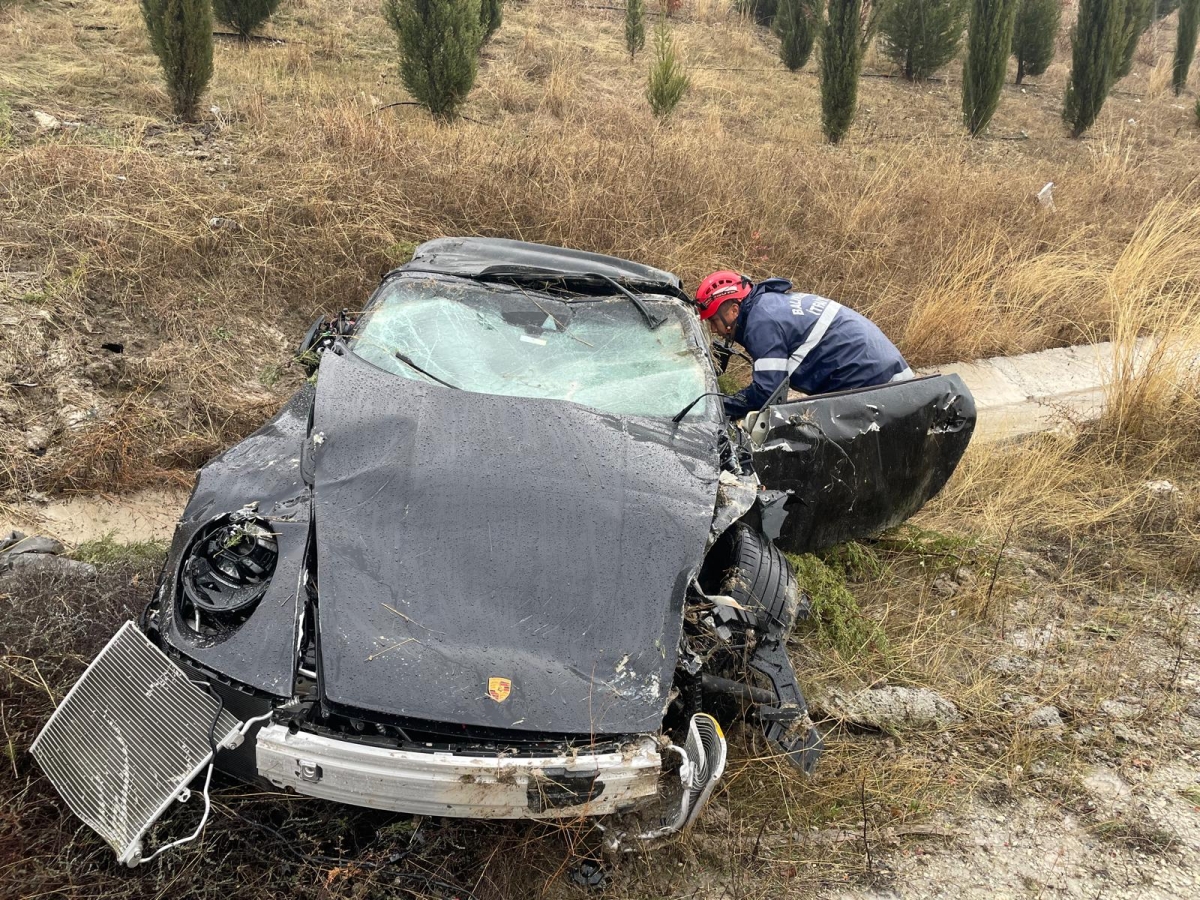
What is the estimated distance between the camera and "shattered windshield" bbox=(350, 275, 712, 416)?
3154 mm

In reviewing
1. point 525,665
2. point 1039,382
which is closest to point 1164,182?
point 1039,382

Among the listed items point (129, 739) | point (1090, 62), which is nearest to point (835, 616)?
point (129, 739)

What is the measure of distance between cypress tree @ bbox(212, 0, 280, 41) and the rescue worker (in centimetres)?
820

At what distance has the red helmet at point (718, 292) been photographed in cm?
418

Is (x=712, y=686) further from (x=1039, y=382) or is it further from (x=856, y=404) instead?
(x=1039, y=382)

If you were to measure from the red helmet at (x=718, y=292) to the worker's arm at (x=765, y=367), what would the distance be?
203mm

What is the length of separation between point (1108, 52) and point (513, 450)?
45.9 feet

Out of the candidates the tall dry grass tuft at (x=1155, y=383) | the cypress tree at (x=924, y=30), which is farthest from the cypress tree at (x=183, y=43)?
the cypress tree at (x=924, y=30)

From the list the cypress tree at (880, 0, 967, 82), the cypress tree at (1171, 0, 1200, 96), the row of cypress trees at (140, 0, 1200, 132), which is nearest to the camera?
the row of cypress trees at (140, 0, 1200, 132)

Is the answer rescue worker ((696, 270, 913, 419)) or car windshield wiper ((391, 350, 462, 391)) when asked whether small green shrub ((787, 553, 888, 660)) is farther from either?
car windshield wiper ((391, 350, 462, 391))

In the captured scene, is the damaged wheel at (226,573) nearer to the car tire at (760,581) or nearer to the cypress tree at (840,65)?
the car tire at (760,581)

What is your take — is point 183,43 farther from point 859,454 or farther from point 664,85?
point 859,454

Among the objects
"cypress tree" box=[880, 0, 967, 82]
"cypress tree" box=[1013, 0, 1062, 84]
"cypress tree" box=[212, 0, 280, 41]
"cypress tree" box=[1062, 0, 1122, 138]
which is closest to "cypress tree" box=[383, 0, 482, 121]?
"cypress tree" box=[212, 0, 280, 41]

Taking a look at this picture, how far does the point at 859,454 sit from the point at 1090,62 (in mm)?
12674
